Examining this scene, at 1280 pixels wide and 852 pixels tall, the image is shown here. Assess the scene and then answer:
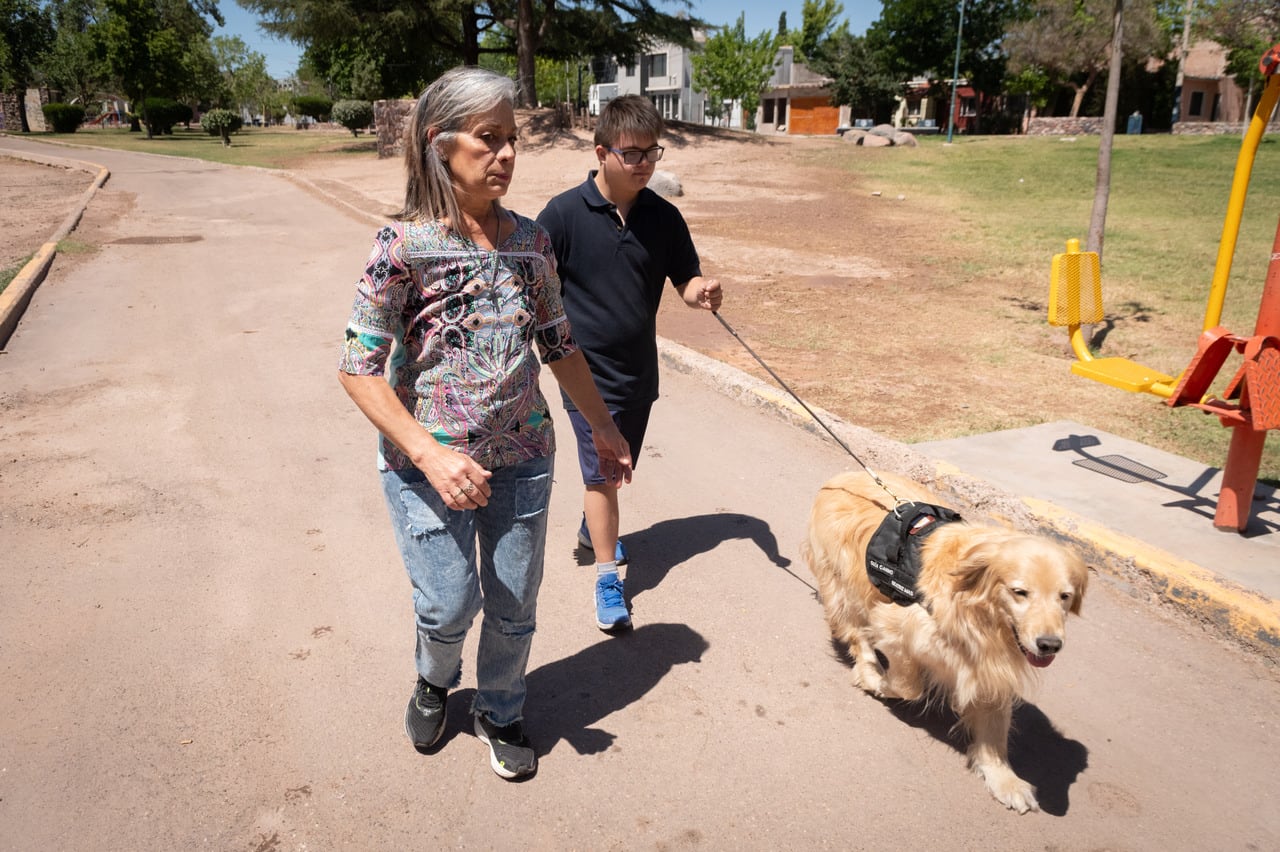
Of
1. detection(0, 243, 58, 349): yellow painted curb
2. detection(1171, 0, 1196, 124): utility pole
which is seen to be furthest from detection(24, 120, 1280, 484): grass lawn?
detection(1171, 0, 1196, 124): utility pole

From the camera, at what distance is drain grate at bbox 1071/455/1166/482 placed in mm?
4828

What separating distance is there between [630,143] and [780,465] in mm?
2583

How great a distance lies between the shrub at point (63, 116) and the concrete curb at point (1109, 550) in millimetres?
63595

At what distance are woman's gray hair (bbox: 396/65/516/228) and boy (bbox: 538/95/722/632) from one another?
1.13m

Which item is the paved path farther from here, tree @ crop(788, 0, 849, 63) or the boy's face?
tree @ crop(788, 0, 849, 63)

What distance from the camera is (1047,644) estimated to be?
7.61 ft

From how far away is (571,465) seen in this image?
5.45m

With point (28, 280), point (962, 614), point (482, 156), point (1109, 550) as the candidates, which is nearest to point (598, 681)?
point (962, 614)

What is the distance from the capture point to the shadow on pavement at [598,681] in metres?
3.04

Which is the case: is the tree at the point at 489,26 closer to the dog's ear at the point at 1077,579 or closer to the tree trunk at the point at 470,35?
the tree trunk at the point at 470,35

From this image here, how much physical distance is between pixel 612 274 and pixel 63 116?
212 feet

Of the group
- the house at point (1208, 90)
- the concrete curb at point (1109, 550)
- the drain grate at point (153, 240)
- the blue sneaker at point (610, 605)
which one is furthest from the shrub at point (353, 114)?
the blue sneaker at point (610, 605)

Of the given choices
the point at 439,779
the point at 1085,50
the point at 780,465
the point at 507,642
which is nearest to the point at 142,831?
the point at 439,779

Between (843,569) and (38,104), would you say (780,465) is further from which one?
(38,104)
